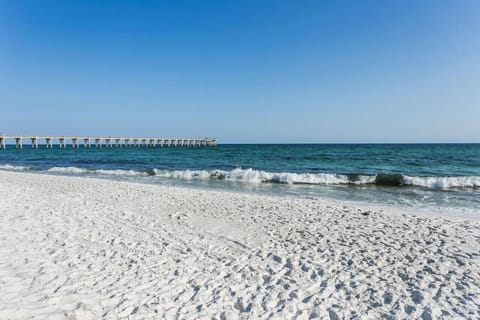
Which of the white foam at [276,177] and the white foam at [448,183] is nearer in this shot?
the white foam at [448,183]

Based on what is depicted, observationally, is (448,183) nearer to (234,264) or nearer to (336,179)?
(336,179)

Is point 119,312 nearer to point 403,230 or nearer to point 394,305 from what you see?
point 394,305

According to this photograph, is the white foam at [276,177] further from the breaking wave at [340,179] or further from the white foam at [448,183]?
the white foam at [448,183]

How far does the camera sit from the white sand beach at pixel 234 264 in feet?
10.5

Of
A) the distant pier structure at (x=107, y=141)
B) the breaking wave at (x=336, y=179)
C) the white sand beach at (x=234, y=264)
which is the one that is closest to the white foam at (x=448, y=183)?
the breaking wave at (x=336, y=179)

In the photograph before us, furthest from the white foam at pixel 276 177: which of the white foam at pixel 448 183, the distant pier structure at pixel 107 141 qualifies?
the distant pier structure at pixel 107 141

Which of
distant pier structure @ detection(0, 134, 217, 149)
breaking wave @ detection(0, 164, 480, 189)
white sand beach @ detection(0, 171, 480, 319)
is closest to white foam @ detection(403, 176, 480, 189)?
breaking wave @ detection(0, 164, 480, 189)

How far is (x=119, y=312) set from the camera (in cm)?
308

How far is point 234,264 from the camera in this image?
4.36 m

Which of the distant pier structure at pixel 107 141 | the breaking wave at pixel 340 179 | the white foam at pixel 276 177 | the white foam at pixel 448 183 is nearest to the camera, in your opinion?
the white foam at pixel 448 183

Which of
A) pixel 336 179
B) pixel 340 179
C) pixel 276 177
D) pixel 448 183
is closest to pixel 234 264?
pixel 276 177

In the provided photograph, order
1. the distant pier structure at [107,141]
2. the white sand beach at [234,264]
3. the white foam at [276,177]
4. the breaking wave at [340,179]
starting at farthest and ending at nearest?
the distant pier structure at [107,141] → the white foam at [276,177] → the breaking wave at [340,179] → the white sand beach at [234,264]

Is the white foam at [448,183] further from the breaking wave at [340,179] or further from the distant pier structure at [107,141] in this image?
the distant pier structure at [107,141]

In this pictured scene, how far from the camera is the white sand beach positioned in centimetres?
321
